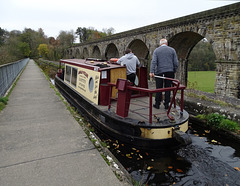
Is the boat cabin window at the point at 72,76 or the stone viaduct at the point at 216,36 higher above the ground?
the stone viaduct at the point at 216,36

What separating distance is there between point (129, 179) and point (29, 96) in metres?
6.06

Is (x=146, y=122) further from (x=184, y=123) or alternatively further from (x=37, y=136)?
(x=37, y=136)

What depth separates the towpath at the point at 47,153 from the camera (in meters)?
2.40

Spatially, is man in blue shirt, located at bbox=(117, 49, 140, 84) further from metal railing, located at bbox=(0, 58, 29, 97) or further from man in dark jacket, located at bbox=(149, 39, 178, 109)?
metal railing, located at bbox=(0, 58, 29, 97)

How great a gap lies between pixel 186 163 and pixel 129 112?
1.58 meters

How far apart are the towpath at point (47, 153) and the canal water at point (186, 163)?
2.25 ft

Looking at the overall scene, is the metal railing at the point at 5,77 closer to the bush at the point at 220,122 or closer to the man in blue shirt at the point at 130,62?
the man in blue shirt at the point at 130,62

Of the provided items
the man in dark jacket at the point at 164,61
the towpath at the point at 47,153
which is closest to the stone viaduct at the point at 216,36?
the man in dark jacket at the point at 164,61

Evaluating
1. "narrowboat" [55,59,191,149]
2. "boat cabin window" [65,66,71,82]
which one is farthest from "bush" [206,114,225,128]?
"boat cabin window" [65,66,71,82]

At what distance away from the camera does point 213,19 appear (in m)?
8.53

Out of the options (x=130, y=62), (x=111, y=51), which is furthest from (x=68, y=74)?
(x=111, y=51)

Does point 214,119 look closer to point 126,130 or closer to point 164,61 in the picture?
point 164,61

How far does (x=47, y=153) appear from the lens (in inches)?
119

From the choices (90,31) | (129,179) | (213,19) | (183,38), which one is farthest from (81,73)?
(90,31)
